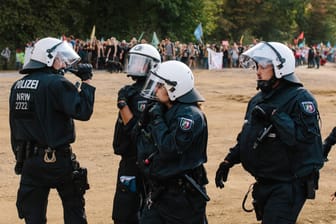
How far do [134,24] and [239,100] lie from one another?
922 inches

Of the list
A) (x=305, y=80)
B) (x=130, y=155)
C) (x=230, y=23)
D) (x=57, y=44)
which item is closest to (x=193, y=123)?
(x=130, y=155)

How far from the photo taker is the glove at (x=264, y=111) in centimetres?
461

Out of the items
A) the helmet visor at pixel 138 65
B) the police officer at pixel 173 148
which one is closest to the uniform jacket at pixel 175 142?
the police officer at pixel 173 148

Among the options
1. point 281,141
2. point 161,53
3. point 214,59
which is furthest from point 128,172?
point 214,59

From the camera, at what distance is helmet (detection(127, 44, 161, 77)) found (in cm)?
539

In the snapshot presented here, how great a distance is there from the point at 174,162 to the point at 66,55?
4.98 feet

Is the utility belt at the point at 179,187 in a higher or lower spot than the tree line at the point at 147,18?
lower

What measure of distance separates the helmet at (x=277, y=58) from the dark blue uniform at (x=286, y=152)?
0.09 metres

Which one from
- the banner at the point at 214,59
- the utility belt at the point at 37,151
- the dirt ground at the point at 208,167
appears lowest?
the dirt ground at the point at 208,167

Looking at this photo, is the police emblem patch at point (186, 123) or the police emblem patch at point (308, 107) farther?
the police emblem patch at point (308, 107)

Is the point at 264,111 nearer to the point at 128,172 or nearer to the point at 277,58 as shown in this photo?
the point at 277,58

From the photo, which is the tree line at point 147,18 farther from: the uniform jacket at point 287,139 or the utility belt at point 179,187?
the utility belt at point 179,187

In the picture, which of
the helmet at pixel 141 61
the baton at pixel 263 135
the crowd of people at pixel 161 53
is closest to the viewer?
the baton at pixel 263 135

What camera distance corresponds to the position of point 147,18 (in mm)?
40938
